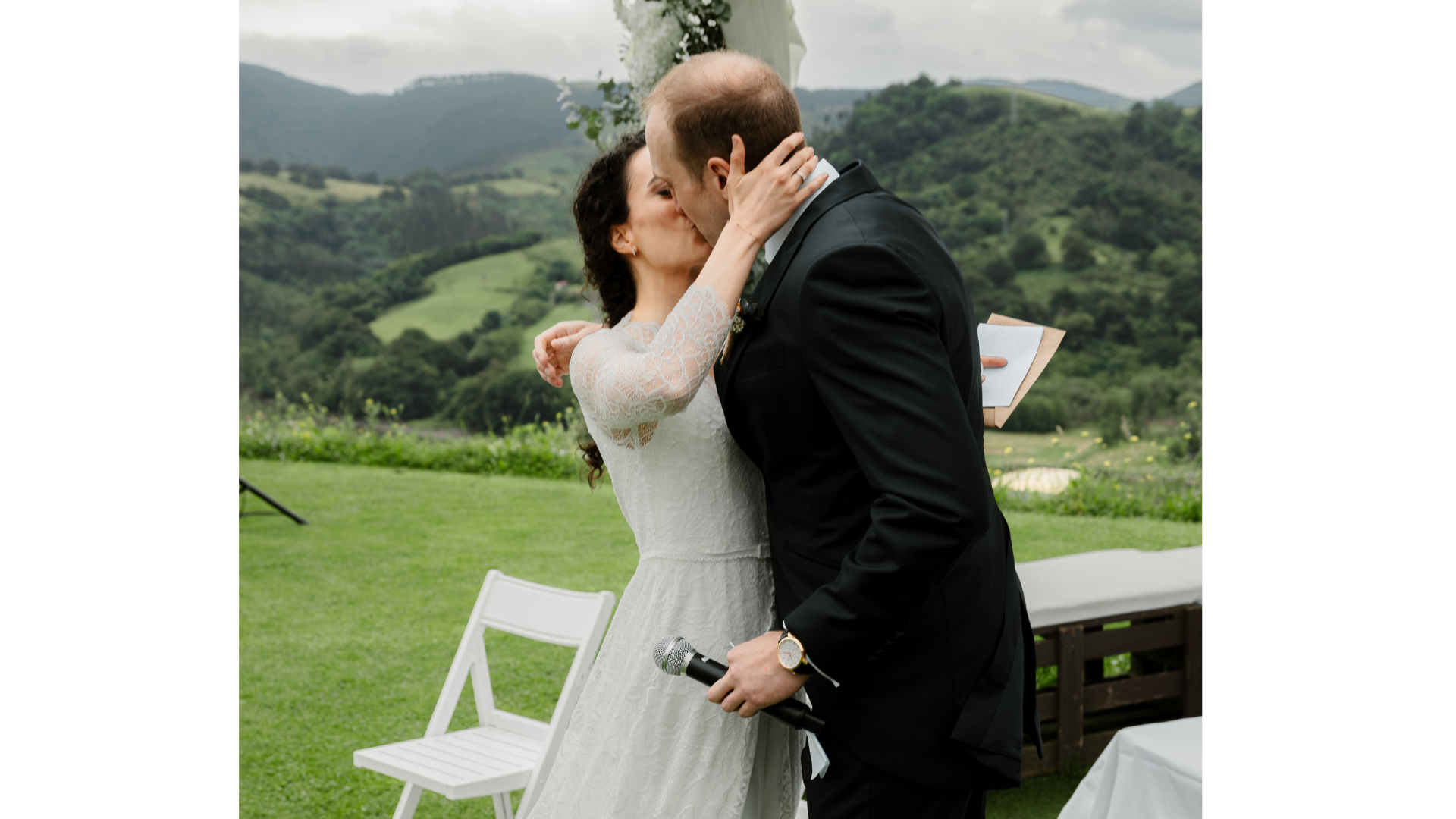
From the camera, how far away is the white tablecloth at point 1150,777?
2.50 meters

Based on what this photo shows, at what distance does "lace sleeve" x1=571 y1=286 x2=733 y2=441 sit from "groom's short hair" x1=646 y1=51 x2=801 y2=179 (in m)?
0.24

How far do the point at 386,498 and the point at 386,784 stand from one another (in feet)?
22.9

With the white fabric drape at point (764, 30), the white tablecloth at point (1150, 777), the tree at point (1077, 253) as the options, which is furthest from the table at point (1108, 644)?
the tree at point (1077, 253)

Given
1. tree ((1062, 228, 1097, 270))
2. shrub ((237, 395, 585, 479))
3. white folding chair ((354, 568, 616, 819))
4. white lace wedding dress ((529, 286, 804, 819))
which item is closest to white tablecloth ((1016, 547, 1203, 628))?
white folding chair ((354, 568, 616, 819))

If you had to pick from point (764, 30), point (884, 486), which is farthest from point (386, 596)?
point (884, 486)

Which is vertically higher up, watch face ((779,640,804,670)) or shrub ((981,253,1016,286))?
shrub ((981,253,1016,286))

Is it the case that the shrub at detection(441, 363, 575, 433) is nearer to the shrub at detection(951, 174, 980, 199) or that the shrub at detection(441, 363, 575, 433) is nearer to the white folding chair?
the shrub at detection(951, 174, 980, 199)

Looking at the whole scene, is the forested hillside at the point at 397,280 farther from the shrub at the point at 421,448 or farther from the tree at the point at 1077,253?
the tree at the point at 1077,253

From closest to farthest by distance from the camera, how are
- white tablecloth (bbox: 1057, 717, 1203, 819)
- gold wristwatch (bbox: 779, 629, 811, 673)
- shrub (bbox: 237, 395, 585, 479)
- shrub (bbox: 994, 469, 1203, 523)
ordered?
gold wristwatch (bbox: 779, 629, 811, 673), white tablecloth (bbox: 1057, 717, 1203, 819), shrub (bbox: 994, 469, 1203, 523), shrub (bbox: 237, 395, 585, 479)

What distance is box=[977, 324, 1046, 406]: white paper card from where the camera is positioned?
1.95 meters

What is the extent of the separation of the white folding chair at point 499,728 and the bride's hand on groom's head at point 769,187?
4.61 feet

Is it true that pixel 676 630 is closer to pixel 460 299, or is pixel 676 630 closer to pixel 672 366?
pixel 672 366

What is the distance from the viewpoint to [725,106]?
1.63 meters
